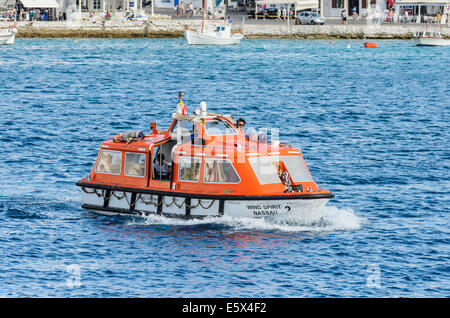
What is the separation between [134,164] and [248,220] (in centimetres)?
437

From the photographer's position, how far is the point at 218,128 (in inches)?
1175

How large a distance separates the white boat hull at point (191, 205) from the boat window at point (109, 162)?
717 mm

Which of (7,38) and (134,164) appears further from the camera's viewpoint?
(7,38)

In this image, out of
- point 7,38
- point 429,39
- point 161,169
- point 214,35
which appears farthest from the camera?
point 214,35

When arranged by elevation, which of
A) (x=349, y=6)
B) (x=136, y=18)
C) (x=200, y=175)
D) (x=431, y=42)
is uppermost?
(x=349, y=6)

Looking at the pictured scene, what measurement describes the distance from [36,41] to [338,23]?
135 ft

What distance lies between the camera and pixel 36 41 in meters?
121

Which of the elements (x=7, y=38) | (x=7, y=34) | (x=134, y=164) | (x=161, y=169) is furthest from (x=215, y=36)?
(x=161, y=169)

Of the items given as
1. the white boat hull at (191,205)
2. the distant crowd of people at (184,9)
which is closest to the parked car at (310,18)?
the distant crowd of people at (184,9)

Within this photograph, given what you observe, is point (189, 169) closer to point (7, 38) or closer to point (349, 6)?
point (7, 38)

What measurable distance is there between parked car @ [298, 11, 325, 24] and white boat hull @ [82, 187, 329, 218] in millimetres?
93977

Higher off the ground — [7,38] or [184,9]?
[184,9]

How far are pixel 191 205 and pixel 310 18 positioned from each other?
95.7 meters

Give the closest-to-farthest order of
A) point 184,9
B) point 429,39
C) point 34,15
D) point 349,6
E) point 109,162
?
point 109,162, point 429,39, point 34,15, point 349,6, point 184,9
